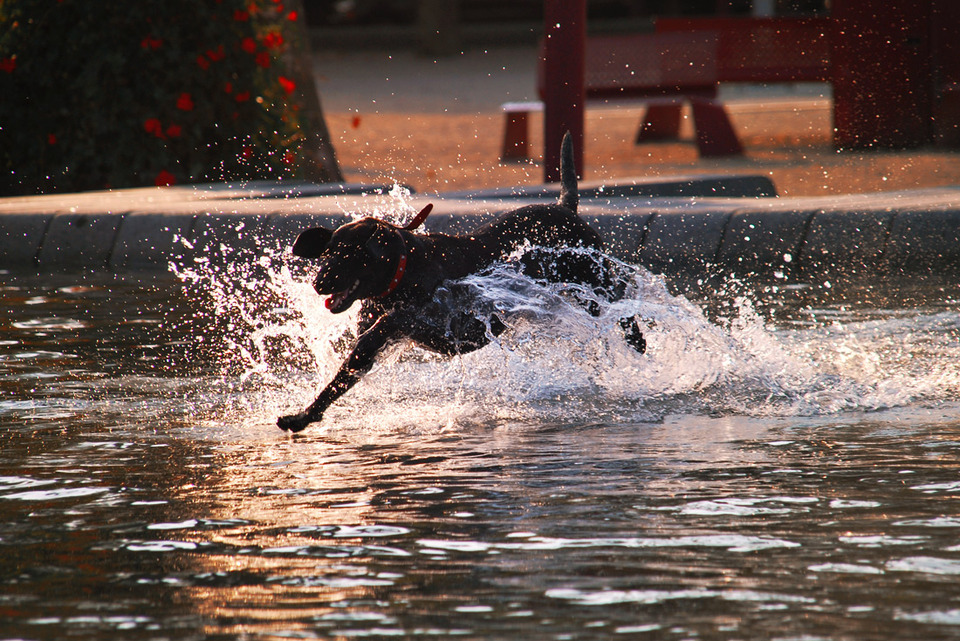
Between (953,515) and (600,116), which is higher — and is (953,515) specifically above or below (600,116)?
above

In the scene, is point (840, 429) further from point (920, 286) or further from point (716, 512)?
point (920, 286)

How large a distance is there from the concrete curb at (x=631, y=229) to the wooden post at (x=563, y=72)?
1117 mm

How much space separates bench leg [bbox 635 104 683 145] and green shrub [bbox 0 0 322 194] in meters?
5.92

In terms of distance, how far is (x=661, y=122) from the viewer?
640 inches

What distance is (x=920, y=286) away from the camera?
23.2 ft

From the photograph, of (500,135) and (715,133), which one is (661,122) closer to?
(500,135)

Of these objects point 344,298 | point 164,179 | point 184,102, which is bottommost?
point 164,179

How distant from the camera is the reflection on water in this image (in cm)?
287

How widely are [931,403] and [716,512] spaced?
1619mm

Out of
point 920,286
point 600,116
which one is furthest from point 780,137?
point 920,286

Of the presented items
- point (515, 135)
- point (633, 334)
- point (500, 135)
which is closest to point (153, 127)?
point (515, 135)

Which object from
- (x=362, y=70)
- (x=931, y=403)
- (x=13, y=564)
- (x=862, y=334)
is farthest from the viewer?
(x=362, y=70)

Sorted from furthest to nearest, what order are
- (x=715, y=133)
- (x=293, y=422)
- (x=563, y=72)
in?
1. (x=715, y=133)
2. (x=563, y=72)
3. (x=293, y=422)

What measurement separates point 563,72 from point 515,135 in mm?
4766
